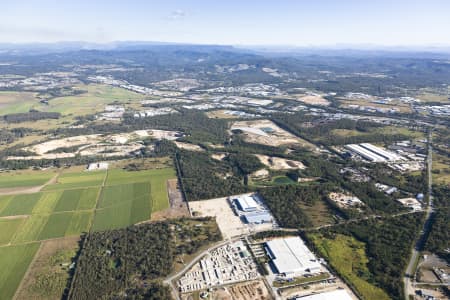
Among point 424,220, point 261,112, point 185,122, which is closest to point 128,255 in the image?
point 424,220

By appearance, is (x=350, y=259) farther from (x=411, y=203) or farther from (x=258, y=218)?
(x=411, y=203)

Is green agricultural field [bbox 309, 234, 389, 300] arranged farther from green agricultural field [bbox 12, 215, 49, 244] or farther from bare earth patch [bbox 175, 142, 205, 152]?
bare earth patch [bbox 175, 142, 205, 152]

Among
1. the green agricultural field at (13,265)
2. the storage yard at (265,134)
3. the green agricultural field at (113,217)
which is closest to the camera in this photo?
the green agricultural field at (13,265)

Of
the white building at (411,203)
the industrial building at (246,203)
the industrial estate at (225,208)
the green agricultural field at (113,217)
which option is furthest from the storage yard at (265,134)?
the green agricultural field at (113,217)

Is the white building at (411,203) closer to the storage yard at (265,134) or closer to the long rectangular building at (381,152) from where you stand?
the long rectangular building at (381,152)

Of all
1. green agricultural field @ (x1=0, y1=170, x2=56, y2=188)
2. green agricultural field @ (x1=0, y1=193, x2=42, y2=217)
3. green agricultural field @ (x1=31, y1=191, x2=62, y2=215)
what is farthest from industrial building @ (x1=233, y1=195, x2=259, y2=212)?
green agricultural field @ (x1=0, y1=170, x2=56, y2=188)
